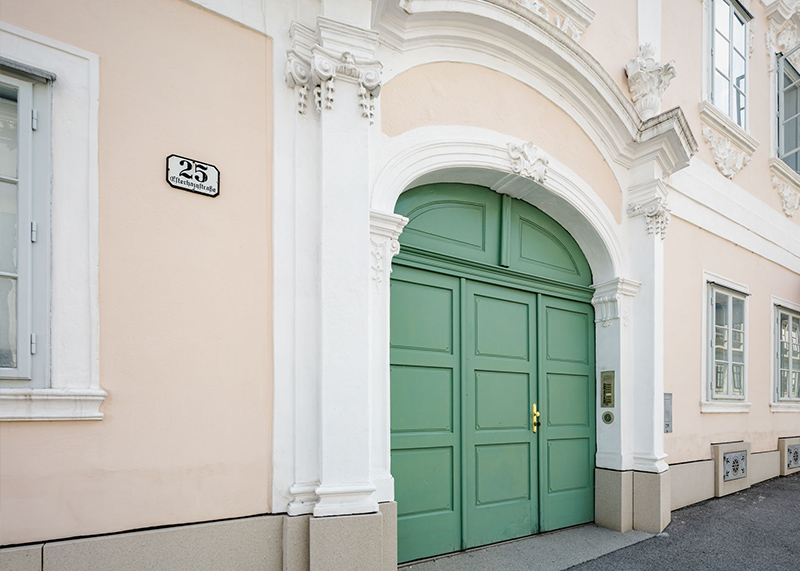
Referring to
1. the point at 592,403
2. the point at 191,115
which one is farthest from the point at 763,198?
the point at 191,115

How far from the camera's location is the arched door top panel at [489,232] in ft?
13.8

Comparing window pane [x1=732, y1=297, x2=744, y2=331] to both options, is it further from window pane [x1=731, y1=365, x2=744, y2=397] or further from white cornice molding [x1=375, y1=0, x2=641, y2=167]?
white cornice molding [x1=375, y1=0, x2=641, y2=167]

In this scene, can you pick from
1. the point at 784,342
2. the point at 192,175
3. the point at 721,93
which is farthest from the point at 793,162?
the point at 192,175

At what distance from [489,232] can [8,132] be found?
134 inches

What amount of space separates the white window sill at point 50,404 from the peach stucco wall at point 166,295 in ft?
0.17

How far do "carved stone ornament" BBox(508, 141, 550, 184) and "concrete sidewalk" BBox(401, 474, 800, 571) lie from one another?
10.1 ft

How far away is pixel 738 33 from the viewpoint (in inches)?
301

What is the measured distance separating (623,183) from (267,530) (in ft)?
15.2

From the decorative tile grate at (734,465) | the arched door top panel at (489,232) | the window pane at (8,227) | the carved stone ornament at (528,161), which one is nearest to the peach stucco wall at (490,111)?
the carved stone ornament at (528,161)

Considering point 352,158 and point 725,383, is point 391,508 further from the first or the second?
point 725,383

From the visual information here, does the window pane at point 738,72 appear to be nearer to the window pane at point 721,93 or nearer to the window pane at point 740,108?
the window pane at point 740,108

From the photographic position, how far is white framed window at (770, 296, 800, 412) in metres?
7.85

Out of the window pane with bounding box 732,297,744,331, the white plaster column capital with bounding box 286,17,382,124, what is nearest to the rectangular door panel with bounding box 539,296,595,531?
the white plaster column capital with bounding box 286,17,382,124

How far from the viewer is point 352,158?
3287 mm
